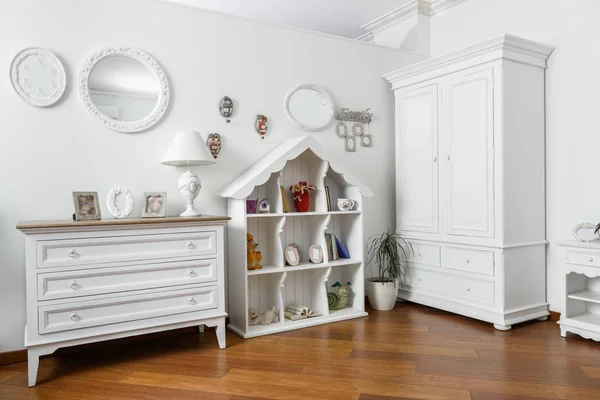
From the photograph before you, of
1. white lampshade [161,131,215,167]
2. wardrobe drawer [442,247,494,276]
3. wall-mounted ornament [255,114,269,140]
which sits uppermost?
wall-mounted ornament [255,114,269,140]

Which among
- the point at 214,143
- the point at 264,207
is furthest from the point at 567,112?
the point at 214,143

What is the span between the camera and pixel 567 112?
3498mm

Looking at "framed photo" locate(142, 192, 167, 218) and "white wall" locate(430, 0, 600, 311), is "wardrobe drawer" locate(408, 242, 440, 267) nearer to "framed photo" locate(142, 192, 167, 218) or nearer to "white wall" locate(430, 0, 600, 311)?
"white wall" locate(430, 0, 600, 311)

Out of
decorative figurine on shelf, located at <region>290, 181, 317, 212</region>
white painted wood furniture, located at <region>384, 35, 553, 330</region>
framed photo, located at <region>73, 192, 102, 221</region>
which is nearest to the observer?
framed photo, located at <region>73, 192, 102, 221</region>

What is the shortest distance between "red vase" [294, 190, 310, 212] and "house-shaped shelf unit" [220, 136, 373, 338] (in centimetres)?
11

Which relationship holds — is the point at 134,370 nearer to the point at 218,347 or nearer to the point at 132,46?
the point at 218,347

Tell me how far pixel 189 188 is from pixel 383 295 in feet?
6.05

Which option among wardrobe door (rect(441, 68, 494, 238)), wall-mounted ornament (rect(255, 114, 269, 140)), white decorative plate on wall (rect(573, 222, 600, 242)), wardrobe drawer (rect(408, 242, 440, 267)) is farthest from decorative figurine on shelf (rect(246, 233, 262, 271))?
white decorative plate on wall (rect(573, 222, 600, 242))

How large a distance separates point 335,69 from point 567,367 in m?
2.80

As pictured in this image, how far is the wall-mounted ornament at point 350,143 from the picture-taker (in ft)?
13.7

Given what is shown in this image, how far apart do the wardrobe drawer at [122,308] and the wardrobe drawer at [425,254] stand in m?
1.86

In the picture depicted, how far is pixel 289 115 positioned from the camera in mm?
3842

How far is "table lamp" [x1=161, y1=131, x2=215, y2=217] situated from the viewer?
3.13 meters

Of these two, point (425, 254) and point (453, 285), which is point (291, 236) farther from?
point (453, 285)
